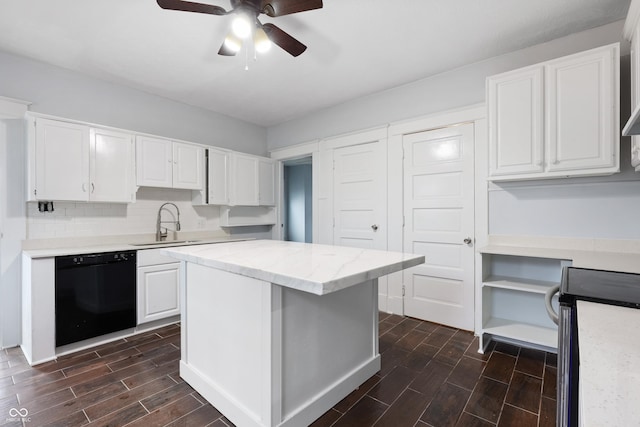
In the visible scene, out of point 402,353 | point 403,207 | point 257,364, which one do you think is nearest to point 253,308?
point 257,364

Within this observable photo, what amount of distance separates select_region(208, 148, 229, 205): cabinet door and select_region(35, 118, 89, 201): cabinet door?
4.50 ft

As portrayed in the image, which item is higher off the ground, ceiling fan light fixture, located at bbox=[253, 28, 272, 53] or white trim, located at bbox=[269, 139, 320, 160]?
ceiling fan light fixture, located at bbox=[253, 28, 272, 53]

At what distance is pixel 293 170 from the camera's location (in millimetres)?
7094

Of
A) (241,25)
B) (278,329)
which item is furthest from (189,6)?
(278,329)

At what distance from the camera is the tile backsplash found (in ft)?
9.74

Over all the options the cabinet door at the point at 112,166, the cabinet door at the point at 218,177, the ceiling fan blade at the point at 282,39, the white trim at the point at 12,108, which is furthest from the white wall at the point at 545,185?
the white trim at the point at 12,108

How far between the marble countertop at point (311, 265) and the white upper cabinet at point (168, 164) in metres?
1.73

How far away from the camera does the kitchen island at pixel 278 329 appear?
1560 millimetres

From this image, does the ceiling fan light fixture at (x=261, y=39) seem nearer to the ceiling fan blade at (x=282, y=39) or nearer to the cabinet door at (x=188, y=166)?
the ceiling fan blade at (x=282, y=39)

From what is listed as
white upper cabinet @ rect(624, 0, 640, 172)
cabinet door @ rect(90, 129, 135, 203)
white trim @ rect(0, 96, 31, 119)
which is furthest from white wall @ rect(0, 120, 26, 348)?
white upper cabinet @ rect(624, 0, 640, 172)

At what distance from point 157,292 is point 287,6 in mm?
2938

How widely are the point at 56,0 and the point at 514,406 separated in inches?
164

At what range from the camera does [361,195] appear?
397 cm

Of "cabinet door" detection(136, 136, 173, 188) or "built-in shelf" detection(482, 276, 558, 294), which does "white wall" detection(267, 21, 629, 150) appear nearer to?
"built-in shelf" detection(482, 276, 558, 294)
